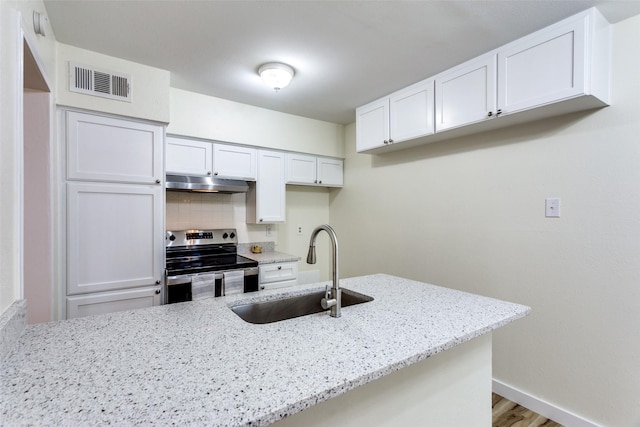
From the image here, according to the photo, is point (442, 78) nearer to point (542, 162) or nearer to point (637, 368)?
point (542, 162)

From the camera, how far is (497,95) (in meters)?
2.03

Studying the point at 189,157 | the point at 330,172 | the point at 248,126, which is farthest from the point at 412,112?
the point at 189,157

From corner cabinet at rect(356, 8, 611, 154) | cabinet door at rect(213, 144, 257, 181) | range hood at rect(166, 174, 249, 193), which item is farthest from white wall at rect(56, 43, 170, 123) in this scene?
corner cabinet at rect(356, 8, 611, 154)

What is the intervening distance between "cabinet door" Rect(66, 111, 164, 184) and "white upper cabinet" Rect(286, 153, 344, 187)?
1.40 meters

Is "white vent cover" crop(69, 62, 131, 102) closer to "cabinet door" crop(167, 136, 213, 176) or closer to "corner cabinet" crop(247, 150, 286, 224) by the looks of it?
"cabinet door" crop(167, 136, 213, 176)

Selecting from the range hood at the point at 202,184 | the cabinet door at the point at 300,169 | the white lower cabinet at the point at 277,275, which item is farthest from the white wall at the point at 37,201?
the cabinet door at the point at 300,169

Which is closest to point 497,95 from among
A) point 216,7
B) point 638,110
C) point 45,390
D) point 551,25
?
point 551,25

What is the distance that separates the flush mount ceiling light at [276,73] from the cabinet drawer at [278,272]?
163 cm

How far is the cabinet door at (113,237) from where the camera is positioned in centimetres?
210

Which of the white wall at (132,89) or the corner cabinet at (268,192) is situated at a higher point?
the white wall at (132,89)

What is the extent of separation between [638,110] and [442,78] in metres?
1.15

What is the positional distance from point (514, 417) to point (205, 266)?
2.49 metres

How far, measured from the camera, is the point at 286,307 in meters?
1.58

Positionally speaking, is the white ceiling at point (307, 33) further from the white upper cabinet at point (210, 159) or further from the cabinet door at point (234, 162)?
the cabinet door at point (234, 162)
